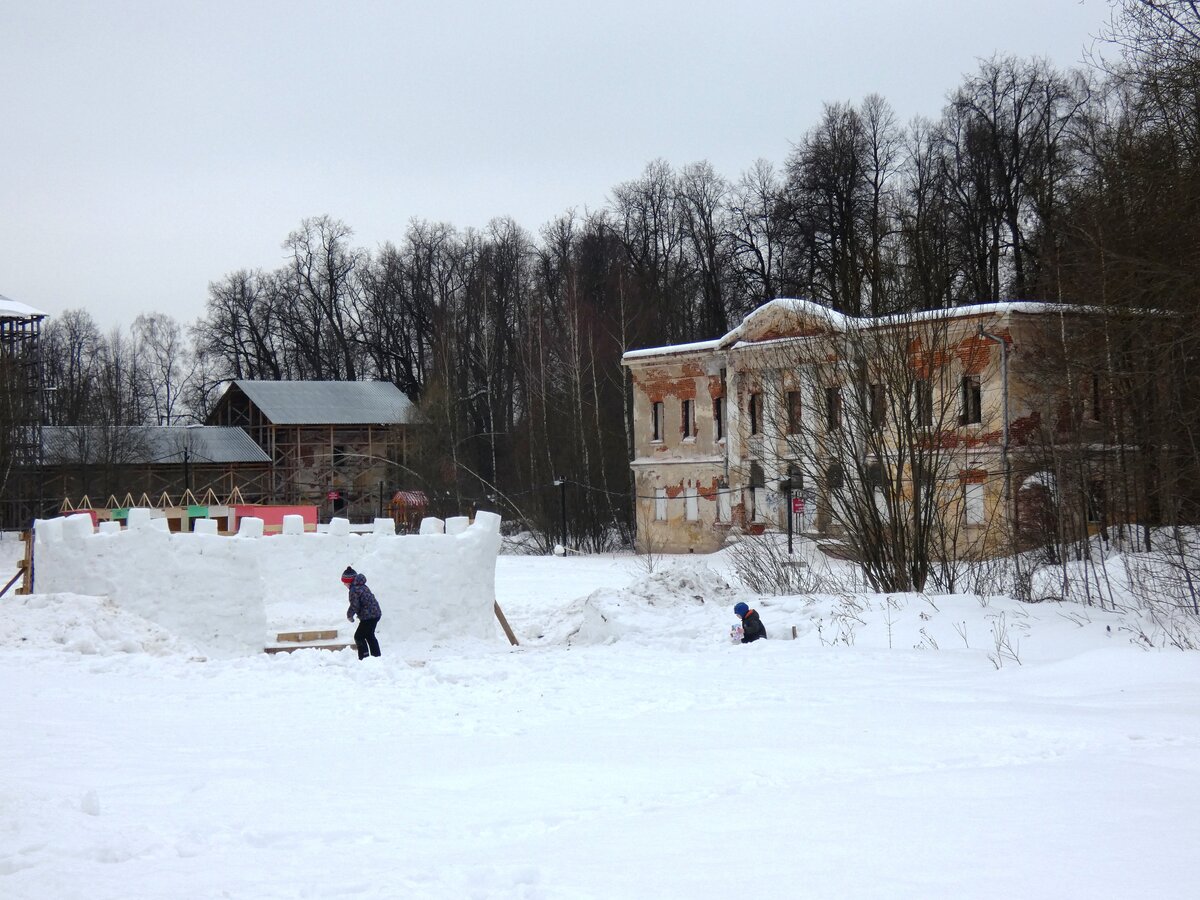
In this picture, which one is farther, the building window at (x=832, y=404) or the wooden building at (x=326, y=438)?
the wooden building at (x=326, y=438)

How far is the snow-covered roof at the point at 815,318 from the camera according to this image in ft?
61.1

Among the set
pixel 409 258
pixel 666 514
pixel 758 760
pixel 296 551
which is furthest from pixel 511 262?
pixel 758 760

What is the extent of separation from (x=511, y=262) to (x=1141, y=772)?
6058 cm

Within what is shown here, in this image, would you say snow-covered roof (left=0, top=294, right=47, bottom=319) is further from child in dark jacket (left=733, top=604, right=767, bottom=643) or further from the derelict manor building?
child in dark jacket (left=733, top=604, right=767, bottom=643)

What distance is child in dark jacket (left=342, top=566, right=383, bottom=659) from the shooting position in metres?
18.7

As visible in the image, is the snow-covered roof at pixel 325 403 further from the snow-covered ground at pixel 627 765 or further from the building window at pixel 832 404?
the snow-covered ground at pixel 627 765

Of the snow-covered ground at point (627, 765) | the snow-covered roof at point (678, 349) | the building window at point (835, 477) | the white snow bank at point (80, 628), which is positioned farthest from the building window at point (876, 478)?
the snow-covered roof at point (678, 349)

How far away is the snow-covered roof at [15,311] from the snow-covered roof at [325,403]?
451 inches

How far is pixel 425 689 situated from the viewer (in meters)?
14.2

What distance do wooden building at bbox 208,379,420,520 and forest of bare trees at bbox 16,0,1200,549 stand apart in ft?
13.2

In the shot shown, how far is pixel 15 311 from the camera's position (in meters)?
53.5

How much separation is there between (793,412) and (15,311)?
43502 mm

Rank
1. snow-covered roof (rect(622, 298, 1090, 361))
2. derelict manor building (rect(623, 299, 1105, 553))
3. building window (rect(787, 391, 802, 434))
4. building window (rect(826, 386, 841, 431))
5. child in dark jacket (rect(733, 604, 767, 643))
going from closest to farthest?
child in dark jacket (rect(733, 604, 767, 643)) → snow-covered roof (rect(622, 298, 1090, 361)) → derelict manor building (rect(623, 299, 1105, 553)) → building window (rect(826, 386, 841, 431)) → building window (rect(787, 391, 802, 434))

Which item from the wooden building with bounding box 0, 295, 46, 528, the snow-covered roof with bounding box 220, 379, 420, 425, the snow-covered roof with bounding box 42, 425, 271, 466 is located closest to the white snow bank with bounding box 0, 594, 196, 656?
the wooden building with bounding box 0, 295, 46, 528
